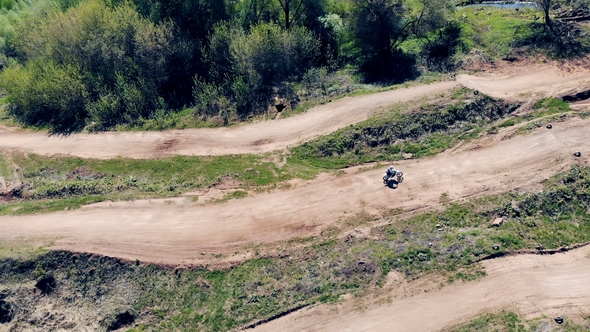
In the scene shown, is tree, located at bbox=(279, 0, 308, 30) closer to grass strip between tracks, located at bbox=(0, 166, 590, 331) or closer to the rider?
the rider

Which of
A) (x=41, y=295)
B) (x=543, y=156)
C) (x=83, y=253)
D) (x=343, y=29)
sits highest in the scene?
(x=343, y=29)

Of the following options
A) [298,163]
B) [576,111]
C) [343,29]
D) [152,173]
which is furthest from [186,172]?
[576,111]

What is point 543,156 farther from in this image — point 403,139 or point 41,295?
point 41,295

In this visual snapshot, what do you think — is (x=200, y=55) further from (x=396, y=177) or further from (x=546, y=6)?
(x=546, y=6)

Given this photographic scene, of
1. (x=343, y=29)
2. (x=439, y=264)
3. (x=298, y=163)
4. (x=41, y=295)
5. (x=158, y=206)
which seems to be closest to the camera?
(x=439, y=264)

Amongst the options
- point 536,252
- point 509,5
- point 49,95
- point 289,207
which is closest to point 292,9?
point 49,95
